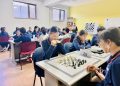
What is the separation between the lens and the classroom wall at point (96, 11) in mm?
6332

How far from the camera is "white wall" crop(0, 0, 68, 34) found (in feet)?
18.3

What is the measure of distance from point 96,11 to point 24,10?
4267mm

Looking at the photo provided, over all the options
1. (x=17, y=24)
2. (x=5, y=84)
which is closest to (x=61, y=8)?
(x=17, y=24)

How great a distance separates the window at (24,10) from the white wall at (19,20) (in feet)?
0.75

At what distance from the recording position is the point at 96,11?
7.16 m

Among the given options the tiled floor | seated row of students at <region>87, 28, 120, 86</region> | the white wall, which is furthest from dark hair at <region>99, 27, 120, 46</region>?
the white wall

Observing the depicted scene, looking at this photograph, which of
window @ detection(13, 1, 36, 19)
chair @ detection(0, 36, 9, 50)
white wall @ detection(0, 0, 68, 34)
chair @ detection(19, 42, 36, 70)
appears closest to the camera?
chair @ detection(19, 42, 36, 70)

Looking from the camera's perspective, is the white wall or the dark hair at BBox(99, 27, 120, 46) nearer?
the dark hair at BBox(99, 27, 120, 46)

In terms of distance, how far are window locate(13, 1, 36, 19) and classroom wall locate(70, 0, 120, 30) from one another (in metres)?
3.18

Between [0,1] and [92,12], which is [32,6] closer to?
[0,1]

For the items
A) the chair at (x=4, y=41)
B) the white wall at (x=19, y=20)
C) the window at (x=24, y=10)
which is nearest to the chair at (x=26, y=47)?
the chair at (x=4, y=41)

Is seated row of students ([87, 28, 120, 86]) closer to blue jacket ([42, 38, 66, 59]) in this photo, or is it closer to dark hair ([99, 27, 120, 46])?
dark hair ([99, 27, 120, 46])

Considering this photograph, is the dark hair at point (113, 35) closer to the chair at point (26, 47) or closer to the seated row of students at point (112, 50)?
the seated row of students at point (112, 50)

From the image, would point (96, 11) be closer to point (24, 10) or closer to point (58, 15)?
point (58, 15)
